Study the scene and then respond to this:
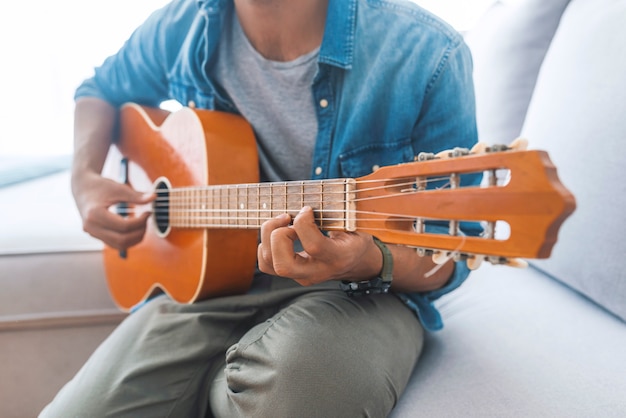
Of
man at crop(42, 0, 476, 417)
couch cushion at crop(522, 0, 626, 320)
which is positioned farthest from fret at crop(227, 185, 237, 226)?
couch cushion at crop(522, 0, 626, 320)

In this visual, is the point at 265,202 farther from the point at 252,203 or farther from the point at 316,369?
the point at 316,369

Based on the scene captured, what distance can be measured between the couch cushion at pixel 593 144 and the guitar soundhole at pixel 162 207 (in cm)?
70

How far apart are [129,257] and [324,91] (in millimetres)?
553

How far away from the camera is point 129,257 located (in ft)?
3.07

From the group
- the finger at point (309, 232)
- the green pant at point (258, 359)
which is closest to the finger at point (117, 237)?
the green pant at point (258, 359)

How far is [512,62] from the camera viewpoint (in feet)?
3.38

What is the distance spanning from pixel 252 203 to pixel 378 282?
20 cm

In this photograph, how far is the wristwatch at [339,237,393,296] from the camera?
0.58 meters

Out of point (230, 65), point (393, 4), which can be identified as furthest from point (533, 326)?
point (230, 65)

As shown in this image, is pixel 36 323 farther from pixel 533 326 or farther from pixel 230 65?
pixel 533 326

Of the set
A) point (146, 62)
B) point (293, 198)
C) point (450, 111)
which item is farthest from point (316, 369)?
point (146, 62)

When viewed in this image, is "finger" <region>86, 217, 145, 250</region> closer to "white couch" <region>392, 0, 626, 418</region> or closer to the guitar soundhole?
the guitar soundhole

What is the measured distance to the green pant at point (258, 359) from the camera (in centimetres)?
50

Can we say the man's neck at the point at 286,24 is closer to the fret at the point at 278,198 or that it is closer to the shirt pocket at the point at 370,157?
the shirt pocket at the point at 370,157
